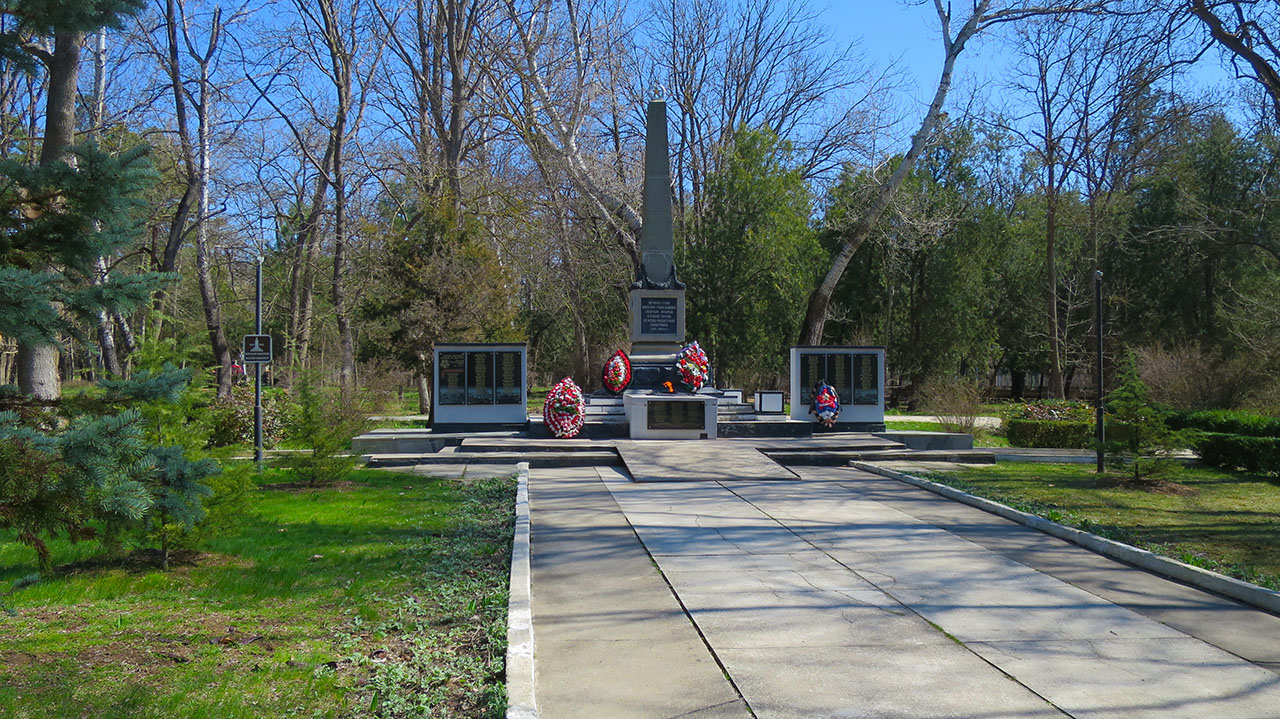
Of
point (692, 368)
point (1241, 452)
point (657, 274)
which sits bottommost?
point (1241, 452)

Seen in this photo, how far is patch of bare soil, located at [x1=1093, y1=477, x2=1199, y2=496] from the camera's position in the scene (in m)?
13.8

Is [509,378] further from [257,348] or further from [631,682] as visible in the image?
[631,682]

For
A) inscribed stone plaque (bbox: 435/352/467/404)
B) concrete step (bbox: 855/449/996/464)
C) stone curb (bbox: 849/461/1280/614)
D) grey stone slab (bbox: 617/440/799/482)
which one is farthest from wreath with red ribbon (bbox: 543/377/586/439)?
stone curb (bbox: 849/461/1280/614)

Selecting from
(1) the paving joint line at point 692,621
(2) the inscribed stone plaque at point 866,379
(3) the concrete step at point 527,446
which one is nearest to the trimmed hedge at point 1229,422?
(2) the inscribed stone plaque at point 866,379

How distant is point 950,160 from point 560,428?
106ft

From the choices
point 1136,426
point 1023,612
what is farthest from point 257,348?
point 1136,426

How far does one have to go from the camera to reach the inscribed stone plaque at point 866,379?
873 inches

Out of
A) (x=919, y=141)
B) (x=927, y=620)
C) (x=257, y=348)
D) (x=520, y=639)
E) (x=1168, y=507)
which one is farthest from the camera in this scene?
(x=919, y=141)

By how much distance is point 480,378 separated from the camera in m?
21.2

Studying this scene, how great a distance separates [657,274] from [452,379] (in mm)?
6224

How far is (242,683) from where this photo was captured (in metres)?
4.84

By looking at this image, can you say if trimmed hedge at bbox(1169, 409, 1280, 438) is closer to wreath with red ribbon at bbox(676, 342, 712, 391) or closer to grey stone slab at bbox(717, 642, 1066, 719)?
wreath with red ribbon at bbox(676, 342, 712, 391)

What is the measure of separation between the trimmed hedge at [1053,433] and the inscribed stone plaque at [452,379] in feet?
48.7

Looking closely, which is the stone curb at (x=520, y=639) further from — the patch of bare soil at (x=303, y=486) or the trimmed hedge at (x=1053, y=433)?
the trimmed hedge at (x=1053, y=433)
